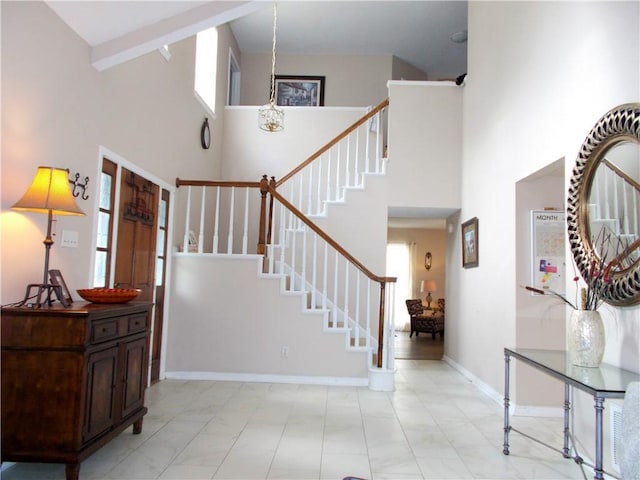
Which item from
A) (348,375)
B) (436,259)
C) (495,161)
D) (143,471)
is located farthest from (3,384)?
(436,259)

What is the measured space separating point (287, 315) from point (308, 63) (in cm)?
542

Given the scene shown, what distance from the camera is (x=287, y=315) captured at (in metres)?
5.10

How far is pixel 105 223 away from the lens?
12.6 ft

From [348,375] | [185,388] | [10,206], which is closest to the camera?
[10,206]

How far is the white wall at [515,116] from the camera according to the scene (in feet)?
8.96

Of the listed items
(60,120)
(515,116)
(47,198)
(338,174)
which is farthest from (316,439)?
(338,174)

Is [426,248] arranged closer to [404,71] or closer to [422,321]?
[422,321]

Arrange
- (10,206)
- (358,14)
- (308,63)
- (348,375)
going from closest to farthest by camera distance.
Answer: (10,206) → (348,375) → (358,14) → (308,63)

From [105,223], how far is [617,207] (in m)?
3.77

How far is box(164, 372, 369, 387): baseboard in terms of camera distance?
500 centimetres

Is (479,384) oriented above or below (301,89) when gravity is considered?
below

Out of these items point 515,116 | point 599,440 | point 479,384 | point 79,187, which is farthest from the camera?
point 479,384

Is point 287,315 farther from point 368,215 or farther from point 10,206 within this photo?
point 10,206

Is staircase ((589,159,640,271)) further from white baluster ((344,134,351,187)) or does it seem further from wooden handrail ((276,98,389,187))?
wooden handrail ((276,98,389,187))
